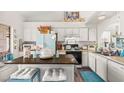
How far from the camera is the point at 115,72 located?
3129mm

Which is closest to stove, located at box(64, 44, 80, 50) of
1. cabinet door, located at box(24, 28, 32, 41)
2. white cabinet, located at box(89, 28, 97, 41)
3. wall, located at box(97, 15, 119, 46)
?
white cabinet, located at box(89, 28, 97, 41)

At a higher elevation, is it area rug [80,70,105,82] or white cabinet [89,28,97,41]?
white cabinet [89,28,97,41]

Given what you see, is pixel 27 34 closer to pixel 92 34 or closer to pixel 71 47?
pixel 71 47

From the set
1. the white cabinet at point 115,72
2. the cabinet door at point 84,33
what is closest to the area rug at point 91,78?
the white cabinet at point 115,72

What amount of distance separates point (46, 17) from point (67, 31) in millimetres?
1054

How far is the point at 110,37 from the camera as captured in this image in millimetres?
5039

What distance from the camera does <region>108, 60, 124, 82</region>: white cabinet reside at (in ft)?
9.29

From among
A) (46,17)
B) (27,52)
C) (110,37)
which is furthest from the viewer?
(46,17)

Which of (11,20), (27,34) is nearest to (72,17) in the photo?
(27,34)

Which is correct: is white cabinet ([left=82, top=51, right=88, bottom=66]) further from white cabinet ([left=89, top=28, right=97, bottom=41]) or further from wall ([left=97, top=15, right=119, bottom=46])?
white cabinet ([left=89, top=28, right=97, bottom=41])

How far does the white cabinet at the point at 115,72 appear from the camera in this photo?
2.83 m
